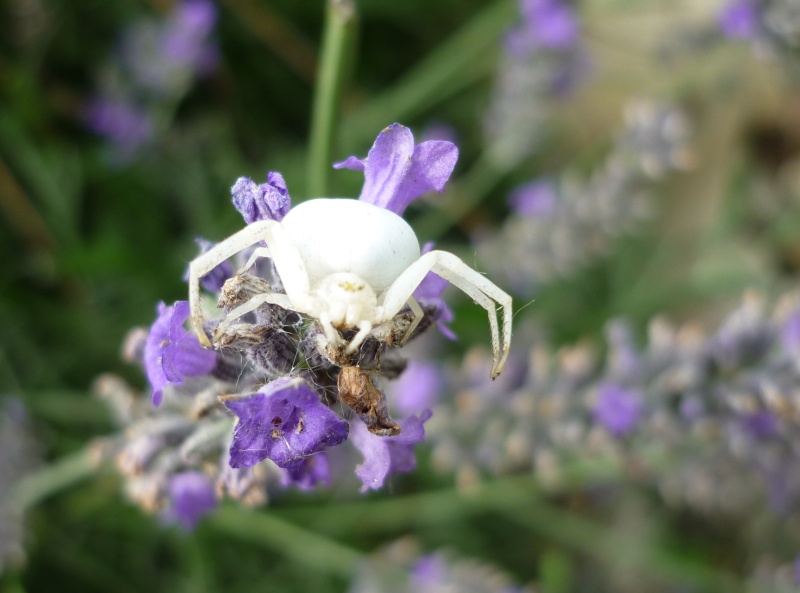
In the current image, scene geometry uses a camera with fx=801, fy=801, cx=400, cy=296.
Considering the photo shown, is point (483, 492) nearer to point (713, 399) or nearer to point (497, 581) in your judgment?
point (497, 581)

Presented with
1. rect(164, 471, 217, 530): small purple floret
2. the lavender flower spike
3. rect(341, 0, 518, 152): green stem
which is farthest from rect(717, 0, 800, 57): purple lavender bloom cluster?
rect(164, 471, 217, 530): small purple floret

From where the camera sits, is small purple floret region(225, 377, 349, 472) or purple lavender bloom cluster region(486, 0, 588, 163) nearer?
small purple floret region(225, 377, 349, 472)

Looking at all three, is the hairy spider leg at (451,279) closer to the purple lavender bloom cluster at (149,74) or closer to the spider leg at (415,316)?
the spider leg at (415,316)

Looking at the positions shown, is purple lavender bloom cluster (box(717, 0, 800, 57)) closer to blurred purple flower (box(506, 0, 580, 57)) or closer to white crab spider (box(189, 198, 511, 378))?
blurred purple flower (box(506, 0, 580, 57))

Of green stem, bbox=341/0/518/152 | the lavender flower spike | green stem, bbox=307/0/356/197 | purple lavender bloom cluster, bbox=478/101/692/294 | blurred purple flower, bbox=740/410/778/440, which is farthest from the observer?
green stem, bbox=341/0/518/152

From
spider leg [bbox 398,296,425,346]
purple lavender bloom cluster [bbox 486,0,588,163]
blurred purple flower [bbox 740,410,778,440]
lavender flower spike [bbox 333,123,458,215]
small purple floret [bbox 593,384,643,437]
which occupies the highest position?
purple lavender bloom cluster [bbox 486,0,588,163]

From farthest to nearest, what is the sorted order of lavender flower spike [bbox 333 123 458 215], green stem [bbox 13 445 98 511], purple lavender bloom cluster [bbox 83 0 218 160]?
1. purple lavender bloom cluster [bbox 83 0 218 160]
2. green stem [bbox 13 445 98 511]
3. lavender flower spike [bbox 333 123 458 215]
